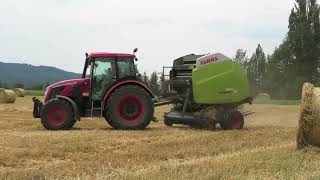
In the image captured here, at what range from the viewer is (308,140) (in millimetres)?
9234

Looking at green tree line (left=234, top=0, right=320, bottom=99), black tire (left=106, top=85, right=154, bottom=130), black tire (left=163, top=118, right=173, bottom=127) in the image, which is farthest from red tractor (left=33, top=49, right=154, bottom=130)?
green tree line (left=234, top=0, right=320, bottom=99)

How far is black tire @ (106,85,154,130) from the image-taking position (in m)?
13.7

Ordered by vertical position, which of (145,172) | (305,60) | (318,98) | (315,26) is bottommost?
(145,172)

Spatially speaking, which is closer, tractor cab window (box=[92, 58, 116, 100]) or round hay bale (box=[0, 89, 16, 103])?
tractor cab window (box=[92, 58, 116, 100])

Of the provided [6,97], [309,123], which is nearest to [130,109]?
[309,123]

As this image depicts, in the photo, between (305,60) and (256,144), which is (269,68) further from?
(256,144)

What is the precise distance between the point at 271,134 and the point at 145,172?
598cm

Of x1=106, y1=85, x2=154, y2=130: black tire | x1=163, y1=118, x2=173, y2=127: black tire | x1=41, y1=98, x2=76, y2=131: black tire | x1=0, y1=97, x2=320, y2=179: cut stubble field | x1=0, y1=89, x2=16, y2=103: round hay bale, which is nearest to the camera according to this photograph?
x1=0, y1=97, x2=320, y2=179: cut stubble field

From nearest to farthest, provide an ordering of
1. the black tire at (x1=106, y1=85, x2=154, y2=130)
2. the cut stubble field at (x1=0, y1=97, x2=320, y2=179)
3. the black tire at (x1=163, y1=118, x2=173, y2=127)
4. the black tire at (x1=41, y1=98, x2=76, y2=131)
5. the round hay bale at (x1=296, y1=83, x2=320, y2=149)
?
the cut stubble field at (x1=0, y1=97, x2=320, y2=179) < the round hay bale at (x1=296, y1=83, x2=320, y2=149) < the black tire at (x1=41, y1=98, x2=76, y2=131) < the black tire at (x1=106, y1=85, x2=154, y2=130) < the black tire at (x1=163, y1=118, x2=173, y2=127)

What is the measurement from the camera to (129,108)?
1391cm

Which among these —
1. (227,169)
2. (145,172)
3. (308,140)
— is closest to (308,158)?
(308,140)

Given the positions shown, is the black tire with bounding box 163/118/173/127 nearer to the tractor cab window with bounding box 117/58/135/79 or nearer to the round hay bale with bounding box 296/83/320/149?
the tractor cab window with bounding box 117/58/135/79

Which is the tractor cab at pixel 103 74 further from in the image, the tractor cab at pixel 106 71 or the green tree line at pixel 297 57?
the green tree line at pixel 297 57

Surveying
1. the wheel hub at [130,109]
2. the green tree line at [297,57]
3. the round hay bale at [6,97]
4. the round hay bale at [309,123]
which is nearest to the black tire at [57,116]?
the wheel hub at [130,109]
